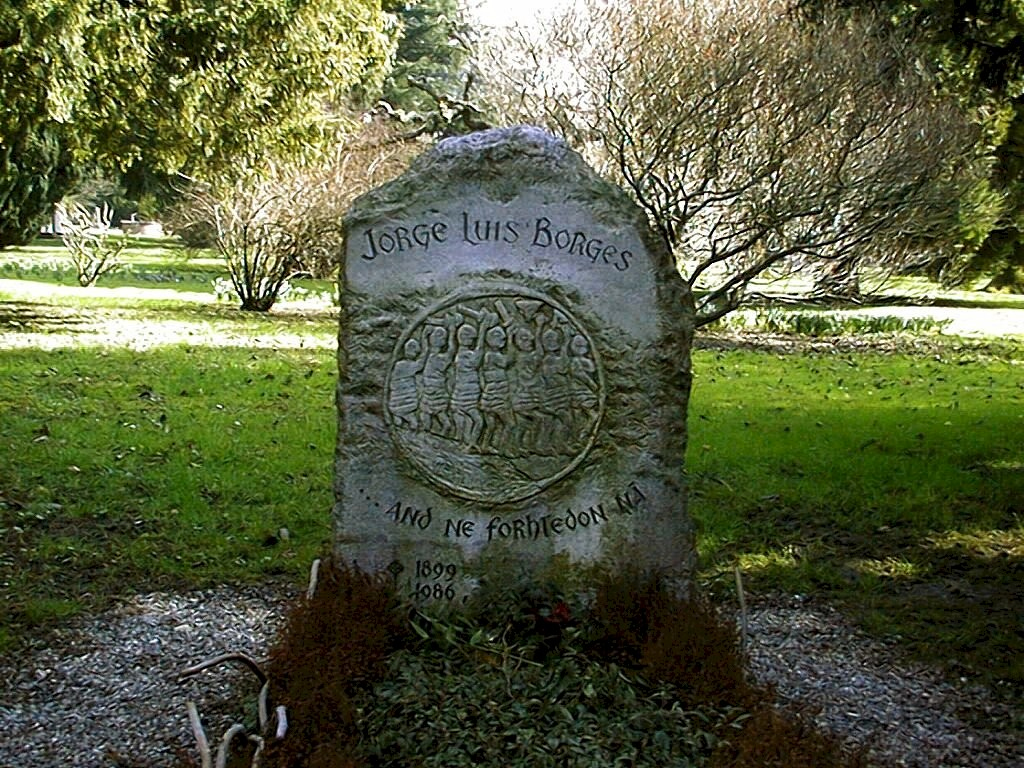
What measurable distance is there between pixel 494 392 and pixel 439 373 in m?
0.22

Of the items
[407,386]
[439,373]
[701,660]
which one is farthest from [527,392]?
[701,660]

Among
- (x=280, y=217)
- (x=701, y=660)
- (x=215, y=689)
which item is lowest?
(x=215, y=689)

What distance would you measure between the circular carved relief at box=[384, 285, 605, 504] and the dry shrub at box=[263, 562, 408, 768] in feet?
1.79

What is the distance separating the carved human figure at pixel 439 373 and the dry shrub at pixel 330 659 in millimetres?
666

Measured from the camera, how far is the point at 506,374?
464 cm

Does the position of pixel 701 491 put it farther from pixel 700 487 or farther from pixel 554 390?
pixel 554 390

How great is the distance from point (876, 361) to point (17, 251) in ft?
104

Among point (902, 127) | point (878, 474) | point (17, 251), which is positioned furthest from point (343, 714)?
point (17, 251)

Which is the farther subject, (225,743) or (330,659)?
(330,659)

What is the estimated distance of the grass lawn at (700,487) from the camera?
5945 millimetres

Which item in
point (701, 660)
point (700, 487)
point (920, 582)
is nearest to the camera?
point (701, 660)

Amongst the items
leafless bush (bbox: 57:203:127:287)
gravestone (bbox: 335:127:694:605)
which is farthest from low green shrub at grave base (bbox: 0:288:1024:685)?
leafless bush (bbox: 57:203:127:287)

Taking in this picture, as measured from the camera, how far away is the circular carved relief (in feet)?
15.2

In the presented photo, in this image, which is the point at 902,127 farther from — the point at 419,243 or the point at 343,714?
the point at 343,714
